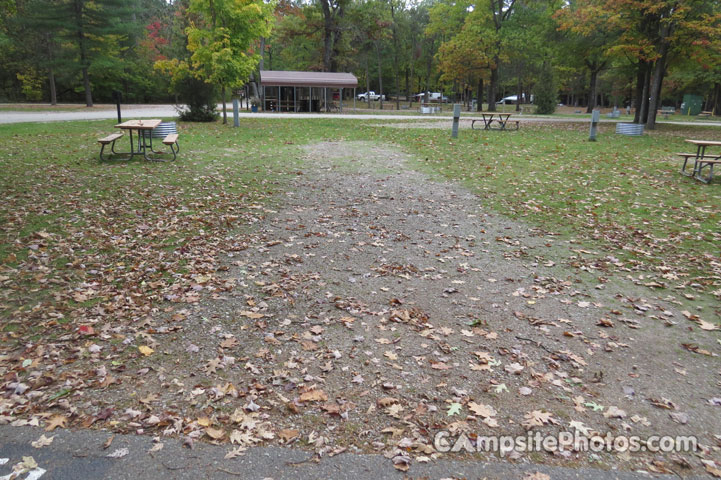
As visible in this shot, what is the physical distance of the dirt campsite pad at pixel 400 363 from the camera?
292 centimetres

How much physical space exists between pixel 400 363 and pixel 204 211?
4.75 m

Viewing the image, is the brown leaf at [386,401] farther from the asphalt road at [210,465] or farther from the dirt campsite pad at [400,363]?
the asphalt road at [210,465]

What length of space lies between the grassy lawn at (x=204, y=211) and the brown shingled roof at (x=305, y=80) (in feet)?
61.8

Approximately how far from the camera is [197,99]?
20.3 m

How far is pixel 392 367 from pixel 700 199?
26.1 feet

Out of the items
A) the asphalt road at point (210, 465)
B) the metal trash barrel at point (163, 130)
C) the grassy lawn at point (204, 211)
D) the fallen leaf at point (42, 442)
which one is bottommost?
the asphalt road at point (210, 465)

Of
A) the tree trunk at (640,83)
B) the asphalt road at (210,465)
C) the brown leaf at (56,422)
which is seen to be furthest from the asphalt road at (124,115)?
the asphalt road at (210,465)

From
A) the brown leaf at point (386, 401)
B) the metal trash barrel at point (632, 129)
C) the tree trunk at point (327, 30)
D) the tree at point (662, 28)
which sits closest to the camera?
the brown leaf at point (386, 401)

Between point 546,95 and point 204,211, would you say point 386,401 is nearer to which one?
point 204,211

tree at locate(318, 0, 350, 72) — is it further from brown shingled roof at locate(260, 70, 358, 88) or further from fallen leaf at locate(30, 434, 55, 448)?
fallen leaf at locate(30, 434, 55, 448)

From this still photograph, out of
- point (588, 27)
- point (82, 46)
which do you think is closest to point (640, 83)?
point (588, 27)

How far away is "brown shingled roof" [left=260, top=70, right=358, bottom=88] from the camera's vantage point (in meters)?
32.0

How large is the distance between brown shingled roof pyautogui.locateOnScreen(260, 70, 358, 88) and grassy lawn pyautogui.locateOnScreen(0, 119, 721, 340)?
18.8m

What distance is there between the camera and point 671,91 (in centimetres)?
4956
